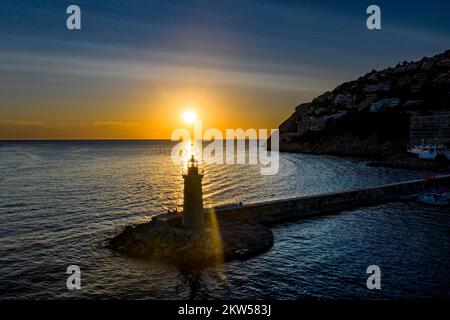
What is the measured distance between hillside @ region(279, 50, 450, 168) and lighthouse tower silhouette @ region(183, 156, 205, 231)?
2687 inches

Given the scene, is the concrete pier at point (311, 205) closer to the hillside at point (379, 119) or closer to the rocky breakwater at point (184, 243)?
the rocky breakwater at point (184, 243)

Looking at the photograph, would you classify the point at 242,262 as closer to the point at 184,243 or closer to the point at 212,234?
the point at 212,234

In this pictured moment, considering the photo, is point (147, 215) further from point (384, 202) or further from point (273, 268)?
point (384, 202)

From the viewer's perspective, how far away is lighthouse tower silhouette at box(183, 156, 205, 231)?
21.5 meters

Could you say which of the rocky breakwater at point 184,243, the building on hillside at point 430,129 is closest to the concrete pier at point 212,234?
the rocky breakwater at point 184,243

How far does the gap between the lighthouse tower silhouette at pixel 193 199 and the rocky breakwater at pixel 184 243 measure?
55cm

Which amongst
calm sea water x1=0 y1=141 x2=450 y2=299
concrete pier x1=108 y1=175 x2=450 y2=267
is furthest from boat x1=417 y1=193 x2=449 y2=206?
concrete pier x1=108 y1=175 x2=450 y2=267

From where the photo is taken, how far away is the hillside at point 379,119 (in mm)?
105438

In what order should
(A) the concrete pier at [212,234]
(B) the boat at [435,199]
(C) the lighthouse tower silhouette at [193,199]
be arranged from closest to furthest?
(A) the concrete pier at [212,234], (C) the lighthouse tower silhouette at [193,199], (B) the boat at [435,199]

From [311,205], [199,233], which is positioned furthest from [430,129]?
[199,233]

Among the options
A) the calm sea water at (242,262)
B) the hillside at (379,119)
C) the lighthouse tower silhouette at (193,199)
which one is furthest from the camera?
the hillside at (379,119)

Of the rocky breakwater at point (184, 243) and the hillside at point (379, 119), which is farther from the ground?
the hillside at point (379, 119)

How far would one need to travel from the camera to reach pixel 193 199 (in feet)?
71.5
